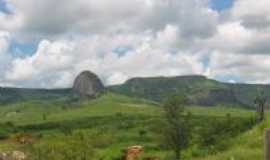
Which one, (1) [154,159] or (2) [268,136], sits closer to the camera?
(2) [268,136]

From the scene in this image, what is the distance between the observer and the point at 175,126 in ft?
447

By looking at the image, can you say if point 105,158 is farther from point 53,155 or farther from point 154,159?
point 53,155

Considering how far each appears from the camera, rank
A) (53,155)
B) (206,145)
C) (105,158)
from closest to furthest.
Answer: (53,155) < (206,145) < (105,158)

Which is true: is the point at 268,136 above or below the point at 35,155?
above

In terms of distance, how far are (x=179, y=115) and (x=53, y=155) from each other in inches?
1562

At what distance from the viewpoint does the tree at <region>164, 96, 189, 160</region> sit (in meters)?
135

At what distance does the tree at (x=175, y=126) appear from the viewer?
134875 mm

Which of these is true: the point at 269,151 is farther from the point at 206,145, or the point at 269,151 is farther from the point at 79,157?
the point at 206,145

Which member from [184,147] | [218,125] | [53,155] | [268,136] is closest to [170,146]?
[184,147]

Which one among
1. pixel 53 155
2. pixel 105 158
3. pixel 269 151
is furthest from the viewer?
pixel 105 158

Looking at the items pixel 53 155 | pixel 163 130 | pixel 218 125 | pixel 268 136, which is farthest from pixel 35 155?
pixel 268 136

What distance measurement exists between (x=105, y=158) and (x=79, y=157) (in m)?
40.1

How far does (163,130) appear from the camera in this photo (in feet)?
443

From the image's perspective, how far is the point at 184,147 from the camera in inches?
5423
